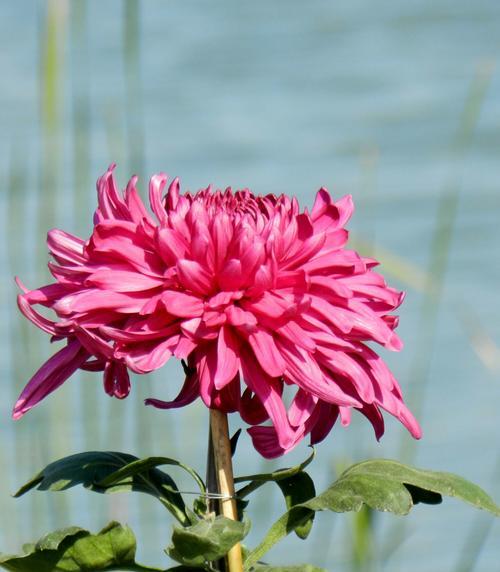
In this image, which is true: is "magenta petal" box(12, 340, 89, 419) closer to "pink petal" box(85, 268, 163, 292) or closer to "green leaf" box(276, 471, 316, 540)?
"pink petal" box(85, 268, 163, 292)

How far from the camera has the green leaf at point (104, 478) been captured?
1.14m

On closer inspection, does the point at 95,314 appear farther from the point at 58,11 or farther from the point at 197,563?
the point at 58,11

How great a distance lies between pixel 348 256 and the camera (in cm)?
108

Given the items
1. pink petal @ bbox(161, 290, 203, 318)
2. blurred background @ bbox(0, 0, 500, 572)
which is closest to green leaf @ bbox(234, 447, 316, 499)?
pink petal @ bbox(161, 290, 203, 318)

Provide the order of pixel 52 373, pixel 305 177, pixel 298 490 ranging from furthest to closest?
pixel 305 177 < pixel 298 490 < pixel 52 373

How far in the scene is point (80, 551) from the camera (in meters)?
1.09

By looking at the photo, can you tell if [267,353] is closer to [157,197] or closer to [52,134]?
[157,197]

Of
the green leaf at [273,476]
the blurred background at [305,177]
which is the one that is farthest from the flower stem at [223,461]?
the blurred background at [305,177]

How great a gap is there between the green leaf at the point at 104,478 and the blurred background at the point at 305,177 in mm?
574

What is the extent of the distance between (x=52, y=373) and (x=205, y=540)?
0.20 meters

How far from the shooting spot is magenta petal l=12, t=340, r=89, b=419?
3.63ft

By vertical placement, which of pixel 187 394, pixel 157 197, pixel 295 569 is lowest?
pixel 295 569

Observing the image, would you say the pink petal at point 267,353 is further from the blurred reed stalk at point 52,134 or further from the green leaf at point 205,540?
the blurred reed stalk at point 52,134

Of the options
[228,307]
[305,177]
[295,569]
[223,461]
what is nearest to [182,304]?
[228,307]
